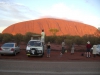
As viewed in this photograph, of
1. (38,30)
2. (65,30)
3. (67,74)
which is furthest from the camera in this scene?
(65,30)

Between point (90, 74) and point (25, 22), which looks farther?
point (25, 22)

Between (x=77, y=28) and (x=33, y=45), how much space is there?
284 feet

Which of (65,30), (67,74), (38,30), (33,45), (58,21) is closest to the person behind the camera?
(67,74)

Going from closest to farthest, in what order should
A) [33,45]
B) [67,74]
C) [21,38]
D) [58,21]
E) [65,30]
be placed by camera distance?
1. [67,74]
2. [33,45]
3. [21,38]
4. [65,30]
5. [58,21]

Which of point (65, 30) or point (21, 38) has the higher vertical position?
point (65, 30)

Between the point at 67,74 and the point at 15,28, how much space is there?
9286 centimetres

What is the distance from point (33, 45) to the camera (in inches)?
820

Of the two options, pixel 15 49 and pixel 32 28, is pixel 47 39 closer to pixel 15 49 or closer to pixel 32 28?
pixel 15 49

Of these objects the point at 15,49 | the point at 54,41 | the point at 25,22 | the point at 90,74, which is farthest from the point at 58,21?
the point at 90,74

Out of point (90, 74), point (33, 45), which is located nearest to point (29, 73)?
point (90, 74)

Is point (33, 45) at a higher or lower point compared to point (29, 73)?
higher

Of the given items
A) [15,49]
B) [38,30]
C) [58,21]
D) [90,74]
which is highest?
[58,21]

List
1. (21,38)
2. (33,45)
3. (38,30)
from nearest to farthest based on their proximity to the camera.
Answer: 1. (33,45)
2. (21,38)
3. (38,30)

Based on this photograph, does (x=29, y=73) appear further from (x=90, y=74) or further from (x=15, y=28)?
(x=15, y=28)
